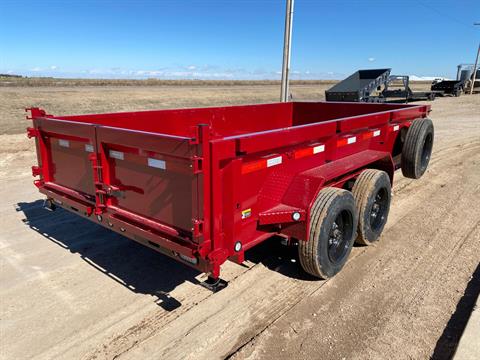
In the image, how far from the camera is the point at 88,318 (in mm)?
3273

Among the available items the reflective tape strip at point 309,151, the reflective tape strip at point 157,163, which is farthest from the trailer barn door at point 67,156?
the reflective tape strip at point 309,151

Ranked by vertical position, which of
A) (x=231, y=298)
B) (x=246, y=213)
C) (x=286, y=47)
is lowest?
(x=231, y=298)

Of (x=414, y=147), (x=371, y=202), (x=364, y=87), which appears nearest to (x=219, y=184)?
(x=371, y=202)

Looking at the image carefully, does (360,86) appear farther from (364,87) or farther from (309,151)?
(309,151)

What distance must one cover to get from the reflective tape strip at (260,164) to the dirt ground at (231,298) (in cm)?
125

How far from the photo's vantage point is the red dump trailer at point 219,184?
2814mm

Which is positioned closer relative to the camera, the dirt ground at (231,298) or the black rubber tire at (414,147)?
the dirt ground at (231,298)

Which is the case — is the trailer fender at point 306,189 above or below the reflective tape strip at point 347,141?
below

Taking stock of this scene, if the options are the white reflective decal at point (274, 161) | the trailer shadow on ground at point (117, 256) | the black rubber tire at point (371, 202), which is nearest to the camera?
the white reflective decal at point (274, 161)

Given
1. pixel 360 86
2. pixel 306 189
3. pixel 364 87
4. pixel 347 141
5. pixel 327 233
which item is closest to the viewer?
pixel 306 189

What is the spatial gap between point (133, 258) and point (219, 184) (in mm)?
2034

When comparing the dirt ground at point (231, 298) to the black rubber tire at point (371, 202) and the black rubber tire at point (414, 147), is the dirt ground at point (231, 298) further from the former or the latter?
the black rubber tire at point (414, 147)

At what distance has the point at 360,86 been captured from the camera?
57.8 ft

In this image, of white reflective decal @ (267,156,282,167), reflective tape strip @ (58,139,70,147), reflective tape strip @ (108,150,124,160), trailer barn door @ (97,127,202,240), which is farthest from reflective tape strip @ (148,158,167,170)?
reflective tape strip @ (58,139,70,147)
